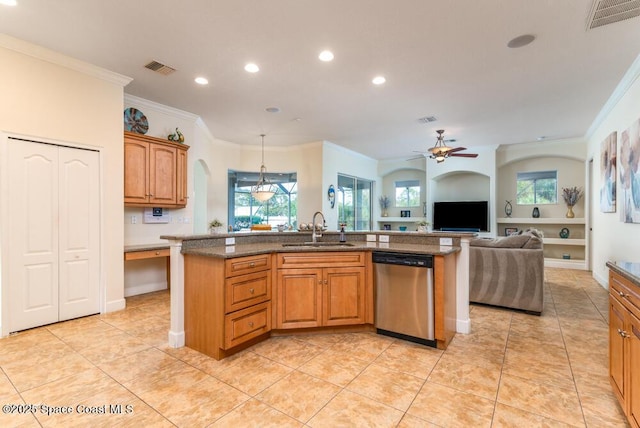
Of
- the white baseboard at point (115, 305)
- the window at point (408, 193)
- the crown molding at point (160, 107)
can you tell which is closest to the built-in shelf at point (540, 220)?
the window at point (408, 193)

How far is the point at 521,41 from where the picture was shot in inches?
117

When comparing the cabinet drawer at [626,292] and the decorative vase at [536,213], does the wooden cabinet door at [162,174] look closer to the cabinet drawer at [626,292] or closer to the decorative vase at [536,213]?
the cabinet drawer at [626,292]

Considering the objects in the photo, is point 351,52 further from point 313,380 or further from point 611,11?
point 313,380

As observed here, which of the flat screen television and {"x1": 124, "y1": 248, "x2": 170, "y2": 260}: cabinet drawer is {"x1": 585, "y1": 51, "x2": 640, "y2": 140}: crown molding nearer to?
the flat screen television

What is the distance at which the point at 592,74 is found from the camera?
3.65 m

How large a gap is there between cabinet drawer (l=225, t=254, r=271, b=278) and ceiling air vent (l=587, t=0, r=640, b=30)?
3518 millimetres

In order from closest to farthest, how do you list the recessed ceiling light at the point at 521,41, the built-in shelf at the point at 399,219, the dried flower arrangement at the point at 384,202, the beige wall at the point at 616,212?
the recessed ceiling light at the point at 521,41 < the beige wall at the point at 616,212 < the built-in shelf at the point at 399,219 < the dried flower arrangement at the point at 384,202

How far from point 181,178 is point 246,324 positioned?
117 inches

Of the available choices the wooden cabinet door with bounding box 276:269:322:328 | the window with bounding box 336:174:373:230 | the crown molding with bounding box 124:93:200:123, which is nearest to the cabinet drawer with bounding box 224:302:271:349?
the wooden cabinet door with bounding box 276:269:322:328

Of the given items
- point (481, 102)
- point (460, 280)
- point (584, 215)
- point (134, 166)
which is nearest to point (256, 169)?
point (134, 166)

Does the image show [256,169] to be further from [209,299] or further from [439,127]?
[209,299]

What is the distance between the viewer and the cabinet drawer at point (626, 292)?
1570 millimetres

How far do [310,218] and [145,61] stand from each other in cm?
458

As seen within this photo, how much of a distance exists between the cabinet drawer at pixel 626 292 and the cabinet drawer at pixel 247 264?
8.46 ft
